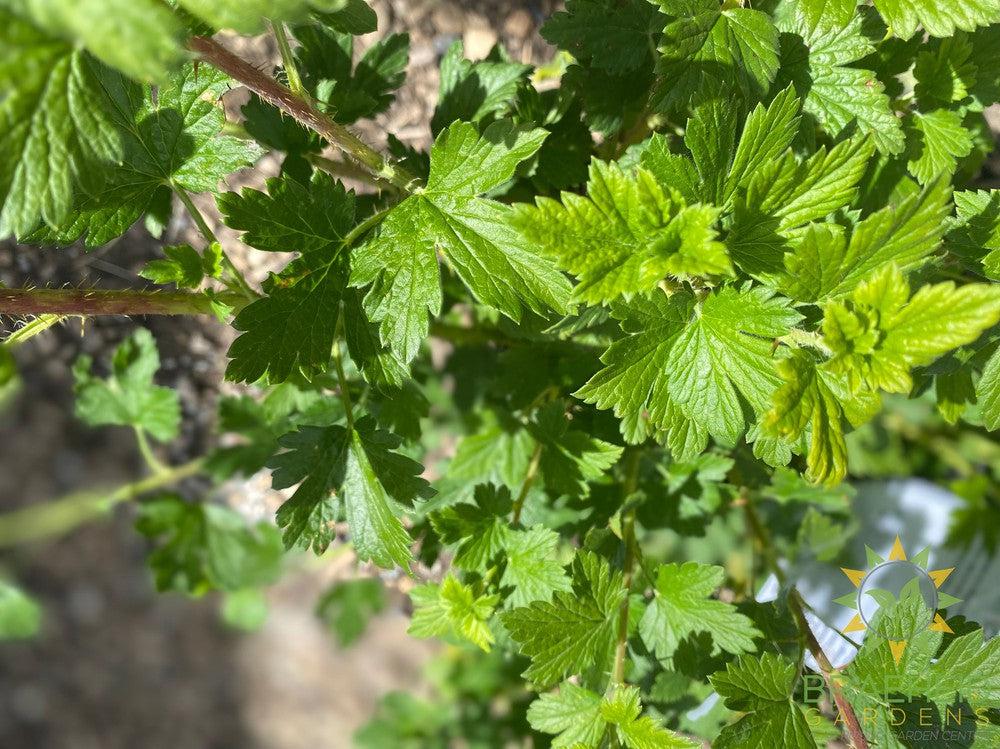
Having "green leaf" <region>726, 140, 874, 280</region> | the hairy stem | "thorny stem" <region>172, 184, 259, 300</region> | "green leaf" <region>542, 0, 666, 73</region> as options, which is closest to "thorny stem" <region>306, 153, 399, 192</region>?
the hairy stem

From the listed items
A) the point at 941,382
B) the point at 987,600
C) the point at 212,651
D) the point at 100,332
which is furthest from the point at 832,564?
the point at 212,651

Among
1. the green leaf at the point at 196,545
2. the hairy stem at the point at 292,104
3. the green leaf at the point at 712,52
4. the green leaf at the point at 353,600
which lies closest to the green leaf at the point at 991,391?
the green leaf at the point at 712,52

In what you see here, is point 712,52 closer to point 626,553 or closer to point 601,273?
point 601,273

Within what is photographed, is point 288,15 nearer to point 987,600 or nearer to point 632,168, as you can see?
point 632,168

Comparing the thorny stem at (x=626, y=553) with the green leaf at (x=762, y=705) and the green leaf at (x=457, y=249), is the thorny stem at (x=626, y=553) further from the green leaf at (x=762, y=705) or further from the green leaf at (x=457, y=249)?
the green leaf at (x=457, y=249)

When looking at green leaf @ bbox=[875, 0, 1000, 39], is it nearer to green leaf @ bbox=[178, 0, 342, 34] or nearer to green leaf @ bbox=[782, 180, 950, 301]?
green leaf @ bbox=[782, 180, 950, 301]

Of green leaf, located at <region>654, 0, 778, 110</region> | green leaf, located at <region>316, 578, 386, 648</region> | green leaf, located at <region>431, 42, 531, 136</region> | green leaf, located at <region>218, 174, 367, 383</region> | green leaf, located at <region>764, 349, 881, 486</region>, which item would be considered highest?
green leaf, located at <region>654, 0, 778, 110</region>
